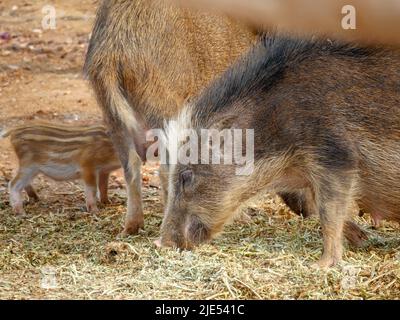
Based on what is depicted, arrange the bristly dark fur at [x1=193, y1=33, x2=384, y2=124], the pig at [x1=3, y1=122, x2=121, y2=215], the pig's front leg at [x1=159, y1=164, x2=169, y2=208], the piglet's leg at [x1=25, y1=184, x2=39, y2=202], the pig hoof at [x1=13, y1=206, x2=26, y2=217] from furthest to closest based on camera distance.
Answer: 1. the piglet's leg at [x1=25, y1=184, x2=39, y2=202]
2. the pig at [x1=3, y1=122, x2=121, y2=215]
3. the pig hoof at [x1=13, y1=206, x2=26, y2=217]
4. the pig's front leg at [x1=159, y1=164, x2=169, y2=208]
5. the bristly dark fur at [x1=193, y1=33, x2=384, y2=124]

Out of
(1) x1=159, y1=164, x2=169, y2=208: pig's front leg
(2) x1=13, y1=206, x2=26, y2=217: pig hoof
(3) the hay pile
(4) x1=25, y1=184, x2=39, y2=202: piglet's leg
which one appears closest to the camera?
(3) the hay pile

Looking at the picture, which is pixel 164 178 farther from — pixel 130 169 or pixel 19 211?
pixel 19 211

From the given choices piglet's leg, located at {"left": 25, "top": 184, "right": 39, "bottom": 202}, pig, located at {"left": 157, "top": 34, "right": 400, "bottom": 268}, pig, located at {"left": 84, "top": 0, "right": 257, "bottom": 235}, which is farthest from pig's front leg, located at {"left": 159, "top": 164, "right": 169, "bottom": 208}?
piglet's leg, located at {"left": 25, "top": 184, "right": 39, "bottom": 202}

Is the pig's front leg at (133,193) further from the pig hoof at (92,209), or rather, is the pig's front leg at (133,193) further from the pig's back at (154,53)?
the pig hoof at (92,209)

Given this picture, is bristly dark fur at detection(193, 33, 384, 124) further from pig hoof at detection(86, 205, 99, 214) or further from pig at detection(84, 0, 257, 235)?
pig hoof at detection(86, 205, 99, 214)

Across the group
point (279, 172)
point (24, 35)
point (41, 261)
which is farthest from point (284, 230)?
point (24, 35)

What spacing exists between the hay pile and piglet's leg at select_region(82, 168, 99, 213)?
21 centimetres

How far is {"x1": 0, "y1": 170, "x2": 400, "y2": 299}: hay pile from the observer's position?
3102mm

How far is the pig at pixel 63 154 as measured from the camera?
5359mm

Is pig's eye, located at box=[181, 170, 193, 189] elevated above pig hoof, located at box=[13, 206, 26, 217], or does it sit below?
above

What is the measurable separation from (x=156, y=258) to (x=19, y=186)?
197 cm

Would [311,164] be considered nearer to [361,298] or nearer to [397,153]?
[397,153]

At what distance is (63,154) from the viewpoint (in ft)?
17.7

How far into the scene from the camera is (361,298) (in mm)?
2998
